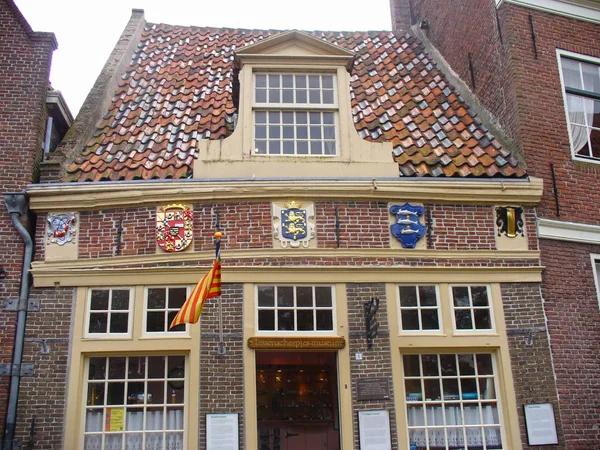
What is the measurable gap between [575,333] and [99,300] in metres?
7.23

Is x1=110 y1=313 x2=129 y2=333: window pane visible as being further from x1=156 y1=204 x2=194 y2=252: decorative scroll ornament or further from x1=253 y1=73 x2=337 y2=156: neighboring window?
x1=253 y1=73 x2=337 y2=156: neighboring window

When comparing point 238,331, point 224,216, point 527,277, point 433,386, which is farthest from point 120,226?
point 527,277

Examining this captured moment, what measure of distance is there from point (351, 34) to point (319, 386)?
313 inches

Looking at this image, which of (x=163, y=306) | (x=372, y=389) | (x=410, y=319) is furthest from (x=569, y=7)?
(x=163, y=306)

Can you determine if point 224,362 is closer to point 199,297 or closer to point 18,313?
point 199,297

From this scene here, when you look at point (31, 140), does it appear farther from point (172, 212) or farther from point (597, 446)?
point (597, 446)

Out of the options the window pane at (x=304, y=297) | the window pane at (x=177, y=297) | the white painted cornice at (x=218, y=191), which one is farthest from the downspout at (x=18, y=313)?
the window pane at (x=304, y=297)

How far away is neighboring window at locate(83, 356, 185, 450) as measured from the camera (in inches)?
348

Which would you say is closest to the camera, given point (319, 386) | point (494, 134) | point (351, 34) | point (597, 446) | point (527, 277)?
point (597, 446)

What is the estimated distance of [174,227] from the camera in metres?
9.55

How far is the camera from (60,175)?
993cm

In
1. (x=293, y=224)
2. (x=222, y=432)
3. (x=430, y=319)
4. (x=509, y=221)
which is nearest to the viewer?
(x=222, y=432)

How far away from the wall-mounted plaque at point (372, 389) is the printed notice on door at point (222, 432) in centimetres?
179

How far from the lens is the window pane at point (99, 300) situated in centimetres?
938
